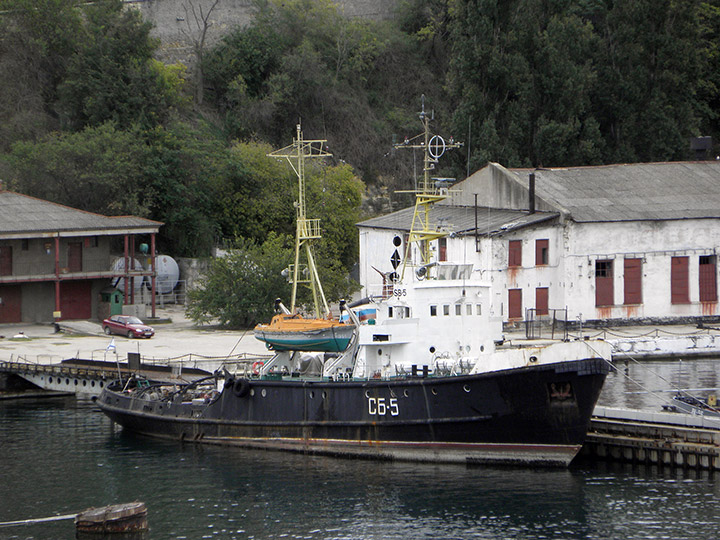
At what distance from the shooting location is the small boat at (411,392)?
34.9 m

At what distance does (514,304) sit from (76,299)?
A: 22.1 metres

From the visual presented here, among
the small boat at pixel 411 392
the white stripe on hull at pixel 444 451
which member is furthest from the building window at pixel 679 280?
the white stripe on hull at pixel 444 451

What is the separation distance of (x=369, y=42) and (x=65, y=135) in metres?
26.3

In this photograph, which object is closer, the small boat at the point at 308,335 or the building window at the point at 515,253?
the small boat at the point at 308,335

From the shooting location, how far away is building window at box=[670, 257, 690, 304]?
5900 cm

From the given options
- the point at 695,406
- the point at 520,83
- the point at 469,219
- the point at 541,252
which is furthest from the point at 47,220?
the point at 695,406

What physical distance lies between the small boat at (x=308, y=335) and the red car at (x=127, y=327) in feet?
53.9

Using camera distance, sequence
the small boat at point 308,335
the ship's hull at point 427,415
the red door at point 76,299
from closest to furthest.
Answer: the ship's hull at point 427,415, the small boat at point 308,335, the red door at point 76,299

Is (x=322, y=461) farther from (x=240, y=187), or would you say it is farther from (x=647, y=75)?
(x=647, y=75)

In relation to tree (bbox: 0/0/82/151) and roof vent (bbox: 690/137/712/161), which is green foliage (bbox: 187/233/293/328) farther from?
roof vent (bbox: 690/137/712/161)

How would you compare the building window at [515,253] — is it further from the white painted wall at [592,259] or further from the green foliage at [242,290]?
the green foliage at [242,290]

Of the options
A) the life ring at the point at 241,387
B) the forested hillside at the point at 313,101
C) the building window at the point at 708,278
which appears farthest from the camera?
the forested hillside at the point at 313,101

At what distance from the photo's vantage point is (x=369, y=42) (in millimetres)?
88188

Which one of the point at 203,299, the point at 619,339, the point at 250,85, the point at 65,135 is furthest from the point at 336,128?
the point at 619,339
